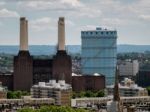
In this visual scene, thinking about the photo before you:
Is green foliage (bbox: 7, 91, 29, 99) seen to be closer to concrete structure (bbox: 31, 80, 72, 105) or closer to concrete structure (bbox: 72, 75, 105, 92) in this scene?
concrete structure (bbox: 31, 80, 72, 105)

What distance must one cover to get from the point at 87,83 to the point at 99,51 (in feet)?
143

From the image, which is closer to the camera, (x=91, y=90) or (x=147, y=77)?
(x=91, y=90)

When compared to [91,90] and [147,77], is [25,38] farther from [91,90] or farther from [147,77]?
[147,77]

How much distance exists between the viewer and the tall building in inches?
7072

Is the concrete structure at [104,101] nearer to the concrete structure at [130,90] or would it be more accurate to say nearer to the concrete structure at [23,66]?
the concrete structure at [130,90]

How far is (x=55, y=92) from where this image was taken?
11588 cm

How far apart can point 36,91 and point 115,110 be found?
64.6 meters

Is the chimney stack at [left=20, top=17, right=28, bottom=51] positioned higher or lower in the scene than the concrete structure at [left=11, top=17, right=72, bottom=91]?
higher

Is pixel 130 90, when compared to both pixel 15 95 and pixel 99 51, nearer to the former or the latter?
pixel 15 95

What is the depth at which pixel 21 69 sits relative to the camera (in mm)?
137500

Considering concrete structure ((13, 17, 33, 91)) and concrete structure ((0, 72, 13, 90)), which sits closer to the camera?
concrete structure ((13, 17, 33, 91))

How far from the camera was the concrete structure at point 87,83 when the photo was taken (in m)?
139

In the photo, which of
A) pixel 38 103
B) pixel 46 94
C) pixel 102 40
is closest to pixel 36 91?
pixel 46 94

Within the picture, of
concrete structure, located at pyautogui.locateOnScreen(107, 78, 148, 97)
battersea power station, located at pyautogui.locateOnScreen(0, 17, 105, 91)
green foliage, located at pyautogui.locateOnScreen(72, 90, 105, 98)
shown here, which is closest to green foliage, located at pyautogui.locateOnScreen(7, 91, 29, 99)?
green foliage, located at pyautogui.locateOnScreen(72, 90, 105, 98)
